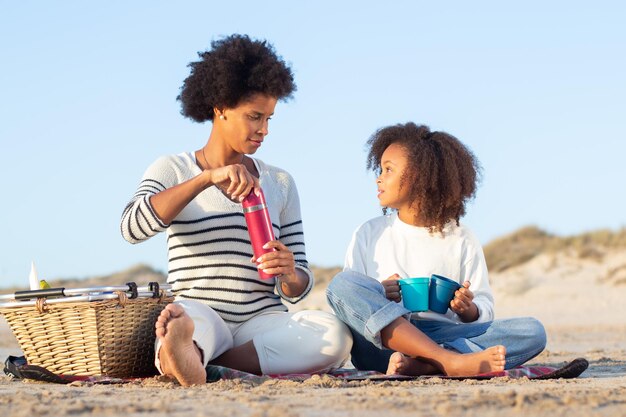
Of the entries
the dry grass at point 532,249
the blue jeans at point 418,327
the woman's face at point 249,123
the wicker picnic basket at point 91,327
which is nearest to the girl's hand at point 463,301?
the blue jeans at point 418,327

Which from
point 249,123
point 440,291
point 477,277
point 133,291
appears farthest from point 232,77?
point 477,277

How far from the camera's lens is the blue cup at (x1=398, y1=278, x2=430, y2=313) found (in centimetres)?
447

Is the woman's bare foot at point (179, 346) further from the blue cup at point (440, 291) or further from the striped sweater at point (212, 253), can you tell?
the blue cup at point (440, 291)

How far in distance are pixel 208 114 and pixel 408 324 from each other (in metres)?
1.50

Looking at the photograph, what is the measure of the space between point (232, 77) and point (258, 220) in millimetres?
849

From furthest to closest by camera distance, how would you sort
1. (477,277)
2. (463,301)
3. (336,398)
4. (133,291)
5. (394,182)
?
(394,182) → (477,277) → (463,301) → (133,291) → (336,398)

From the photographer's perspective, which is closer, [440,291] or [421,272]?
[440,291]

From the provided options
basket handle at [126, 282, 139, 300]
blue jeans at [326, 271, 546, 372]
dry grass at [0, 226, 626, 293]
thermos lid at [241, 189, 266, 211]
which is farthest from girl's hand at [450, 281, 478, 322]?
dry grass at [0, 226, 626, 293]

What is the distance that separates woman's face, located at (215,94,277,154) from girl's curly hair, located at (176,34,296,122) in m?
0.04

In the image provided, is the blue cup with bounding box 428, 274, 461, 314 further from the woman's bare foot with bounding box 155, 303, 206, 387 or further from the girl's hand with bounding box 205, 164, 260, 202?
the woman's bare foot with bounding box 155, 303, 206, 387

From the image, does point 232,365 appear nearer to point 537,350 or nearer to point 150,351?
point 150,351

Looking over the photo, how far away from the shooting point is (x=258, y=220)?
4168 millimetres

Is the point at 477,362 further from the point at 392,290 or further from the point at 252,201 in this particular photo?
the point at 252,201

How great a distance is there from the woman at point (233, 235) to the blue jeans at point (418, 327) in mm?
114
